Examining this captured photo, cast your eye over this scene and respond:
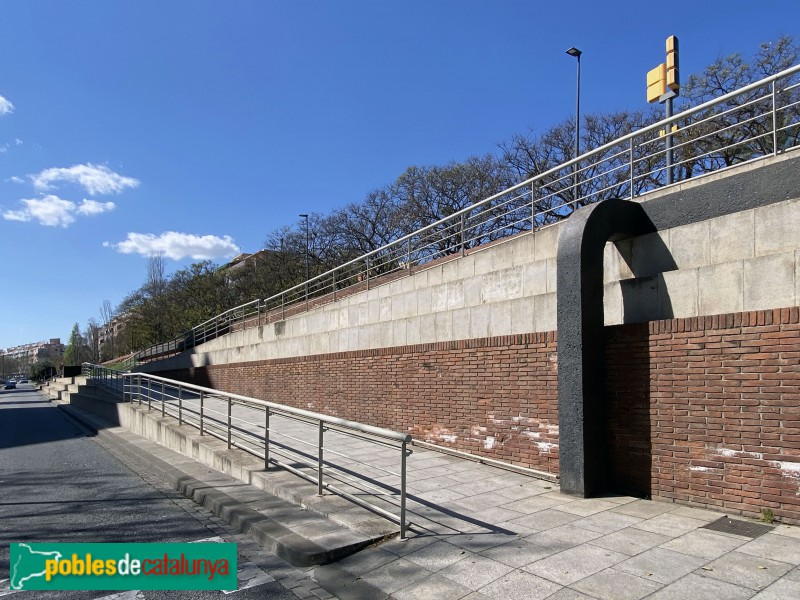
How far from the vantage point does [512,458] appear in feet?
25.9

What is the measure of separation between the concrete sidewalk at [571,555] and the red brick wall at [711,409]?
0.31m

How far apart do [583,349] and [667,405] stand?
1.08 metres

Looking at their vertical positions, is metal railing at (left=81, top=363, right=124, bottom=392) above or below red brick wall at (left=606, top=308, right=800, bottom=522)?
below

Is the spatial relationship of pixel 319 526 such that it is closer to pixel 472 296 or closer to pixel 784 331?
pixel 784 331

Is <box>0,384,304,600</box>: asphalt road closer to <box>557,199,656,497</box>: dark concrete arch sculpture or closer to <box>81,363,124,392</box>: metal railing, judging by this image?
<box>557,199,656,497</box>: dark concrete arch sculpture

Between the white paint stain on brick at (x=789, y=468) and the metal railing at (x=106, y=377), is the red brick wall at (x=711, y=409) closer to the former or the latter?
the white paint stain on brick at (x=789, y=468)

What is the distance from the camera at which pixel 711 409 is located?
5703mm

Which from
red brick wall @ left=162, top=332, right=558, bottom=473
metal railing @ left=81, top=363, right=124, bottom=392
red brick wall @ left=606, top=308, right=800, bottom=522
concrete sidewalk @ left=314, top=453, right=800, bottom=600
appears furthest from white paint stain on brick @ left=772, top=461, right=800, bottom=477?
metal railing @ left=81, top=363, right=124, bottom=392

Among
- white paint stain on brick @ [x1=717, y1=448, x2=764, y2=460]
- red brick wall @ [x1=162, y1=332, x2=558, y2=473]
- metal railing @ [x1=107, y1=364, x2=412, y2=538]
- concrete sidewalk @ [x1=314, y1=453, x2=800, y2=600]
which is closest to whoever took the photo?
concrete sidewalk @ [x1=314, y1=453, x2=800, y2=600]

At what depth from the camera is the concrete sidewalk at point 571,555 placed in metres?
3.94

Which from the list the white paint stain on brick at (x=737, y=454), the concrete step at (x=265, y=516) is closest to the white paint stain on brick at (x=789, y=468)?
the white paint stain on brick at (x=737, y=454)

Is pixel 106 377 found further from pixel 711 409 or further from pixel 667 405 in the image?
pixel 711 409

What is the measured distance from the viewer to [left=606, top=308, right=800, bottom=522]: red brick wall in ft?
17.0

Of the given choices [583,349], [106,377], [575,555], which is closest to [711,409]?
[583,349]
